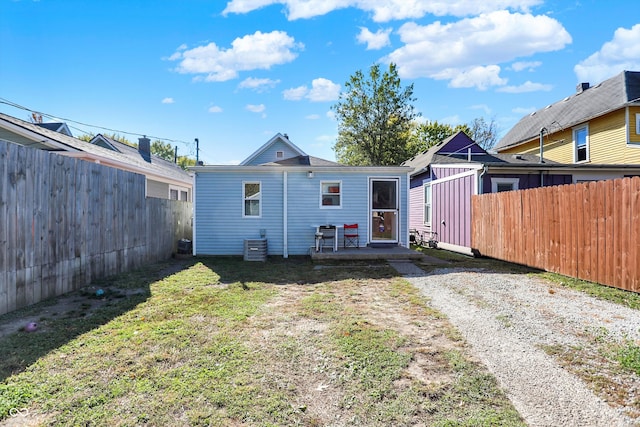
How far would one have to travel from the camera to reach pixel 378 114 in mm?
28922

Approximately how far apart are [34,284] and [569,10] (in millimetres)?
16187

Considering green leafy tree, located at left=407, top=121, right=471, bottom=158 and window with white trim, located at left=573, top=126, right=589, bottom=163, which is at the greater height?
green leafy tree, located at left=407, top=121, right=471, bottom=158

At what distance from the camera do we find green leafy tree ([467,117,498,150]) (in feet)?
123

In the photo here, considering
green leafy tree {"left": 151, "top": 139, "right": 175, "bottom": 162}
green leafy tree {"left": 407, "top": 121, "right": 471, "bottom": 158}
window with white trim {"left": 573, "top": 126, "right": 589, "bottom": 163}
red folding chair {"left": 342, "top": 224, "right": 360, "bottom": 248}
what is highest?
green leafy tree {"left": 151, "top": 139, "right": 175, "bottom": 162}

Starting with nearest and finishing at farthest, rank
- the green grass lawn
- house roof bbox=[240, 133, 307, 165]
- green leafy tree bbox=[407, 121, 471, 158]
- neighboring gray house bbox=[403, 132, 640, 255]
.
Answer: the green grass lawn, neighboring gray house bbox=[403, 132, 640, 255], house roof bbox=[240, 133, 307, 165], green leafy tree bbox=[407, 121, 471, 158]

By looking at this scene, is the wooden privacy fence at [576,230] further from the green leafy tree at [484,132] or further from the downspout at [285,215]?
the green leafy tree at [484,132]

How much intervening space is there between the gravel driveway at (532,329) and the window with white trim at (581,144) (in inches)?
516

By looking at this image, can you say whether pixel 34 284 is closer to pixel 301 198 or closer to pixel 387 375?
pixel 387 375

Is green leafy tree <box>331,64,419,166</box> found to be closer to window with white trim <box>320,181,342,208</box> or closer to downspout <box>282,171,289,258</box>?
window with white trim <box>320,181,342,208</box>

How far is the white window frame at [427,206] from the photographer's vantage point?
45.6ft

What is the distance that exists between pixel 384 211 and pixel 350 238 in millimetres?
1374

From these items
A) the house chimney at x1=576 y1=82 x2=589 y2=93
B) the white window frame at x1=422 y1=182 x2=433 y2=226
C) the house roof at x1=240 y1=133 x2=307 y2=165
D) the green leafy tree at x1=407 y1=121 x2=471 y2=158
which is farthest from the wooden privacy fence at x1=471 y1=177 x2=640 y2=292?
the green leafy tree at x1=407 y1=121 x2=471 y2=158

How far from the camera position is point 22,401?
2318 millimetres

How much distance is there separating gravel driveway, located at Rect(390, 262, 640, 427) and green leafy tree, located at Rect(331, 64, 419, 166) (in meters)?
23.3
